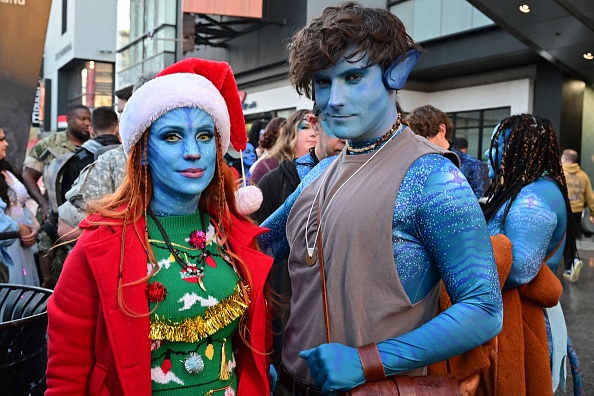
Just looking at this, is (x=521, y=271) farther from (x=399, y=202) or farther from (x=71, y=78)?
(x=71, y=78)

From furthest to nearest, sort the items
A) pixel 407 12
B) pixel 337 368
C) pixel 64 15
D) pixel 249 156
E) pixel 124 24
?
pixel 64 15 → pixel 124 24 → pixel 407 12 → pixel 249 156 → pixel 337 368

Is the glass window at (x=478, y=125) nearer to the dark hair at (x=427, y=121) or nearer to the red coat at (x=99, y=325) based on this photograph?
the dark hair at (x=427, y=121)

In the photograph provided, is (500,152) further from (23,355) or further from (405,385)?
(23,355)

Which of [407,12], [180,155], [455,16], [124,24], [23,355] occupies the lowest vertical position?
[23,355]

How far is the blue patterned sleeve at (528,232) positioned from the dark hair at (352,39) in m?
1.23

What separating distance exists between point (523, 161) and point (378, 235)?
5.67ft

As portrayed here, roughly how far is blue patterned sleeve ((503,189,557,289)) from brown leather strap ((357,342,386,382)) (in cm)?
120

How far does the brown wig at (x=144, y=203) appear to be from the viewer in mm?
1746

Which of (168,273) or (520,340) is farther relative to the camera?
(520,340)

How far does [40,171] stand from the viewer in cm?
648

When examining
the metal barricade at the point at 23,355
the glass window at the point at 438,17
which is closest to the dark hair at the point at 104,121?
the metal barricade at the point at 23,355

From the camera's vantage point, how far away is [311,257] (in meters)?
1.72

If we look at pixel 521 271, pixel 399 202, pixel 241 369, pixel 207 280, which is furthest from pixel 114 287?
pixel 521 271

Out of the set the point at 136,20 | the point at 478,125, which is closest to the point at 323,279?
the point at 478,125
